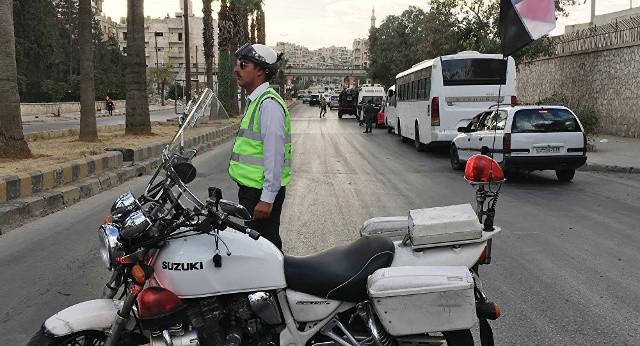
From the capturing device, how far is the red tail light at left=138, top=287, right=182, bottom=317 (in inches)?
112

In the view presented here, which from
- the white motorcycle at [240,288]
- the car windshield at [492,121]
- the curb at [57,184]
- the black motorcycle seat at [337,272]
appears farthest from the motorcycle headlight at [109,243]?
the car windshield at [492,121]

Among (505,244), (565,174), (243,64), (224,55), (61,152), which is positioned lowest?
(505,244)

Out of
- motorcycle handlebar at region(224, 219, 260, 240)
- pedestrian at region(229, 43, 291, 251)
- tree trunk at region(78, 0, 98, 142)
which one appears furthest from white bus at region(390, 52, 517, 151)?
motorcycle handlebar at region(224, 219, 260, 240)

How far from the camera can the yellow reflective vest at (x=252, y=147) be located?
3.97 metres

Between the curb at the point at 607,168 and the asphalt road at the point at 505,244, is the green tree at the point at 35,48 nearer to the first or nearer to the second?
the asphalt road at the point at 505,244

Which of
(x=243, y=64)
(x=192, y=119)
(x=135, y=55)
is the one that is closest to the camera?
(x=192, y=119)

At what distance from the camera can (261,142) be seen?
13.1 feet

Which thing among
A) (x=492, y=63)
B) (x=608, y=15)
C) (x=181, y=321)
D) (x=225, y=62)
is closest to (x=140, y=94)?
(x=492, y=63)

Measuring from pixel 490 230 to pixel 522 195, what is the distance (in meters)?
7.31

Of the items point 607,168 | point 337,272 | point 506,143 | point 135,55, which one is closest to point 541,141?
point 506,143

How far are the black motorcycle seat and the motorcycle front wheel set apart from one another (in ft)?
3.35

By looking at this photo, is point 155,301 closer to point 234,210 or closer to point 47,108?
point 234,210

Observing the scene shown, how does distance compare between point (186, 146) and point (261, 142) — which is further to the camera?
point (261, 142)

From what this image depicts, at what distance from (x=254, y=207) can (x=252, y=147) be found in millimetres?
395
